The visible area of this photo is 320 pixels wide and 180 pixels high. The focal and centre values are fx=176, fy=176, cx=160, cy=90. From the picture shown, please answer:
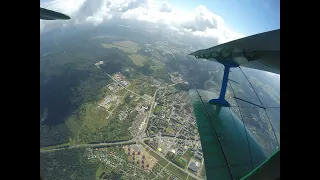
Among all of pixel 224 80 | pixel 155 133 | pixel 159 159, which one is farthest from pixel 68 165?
pixel 224 80

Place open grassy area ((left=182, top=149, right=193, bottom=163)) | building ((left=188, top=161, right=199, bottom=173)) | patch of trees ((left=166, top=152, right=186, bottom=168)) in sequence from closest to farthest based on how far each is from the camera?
building ((left=188, top=161, right=199, bottom=173)), patch of trees ((left=166, top=152, right=186, bottom=168)), open grassy area ((left=182, top=149, right=193, bottom=163))

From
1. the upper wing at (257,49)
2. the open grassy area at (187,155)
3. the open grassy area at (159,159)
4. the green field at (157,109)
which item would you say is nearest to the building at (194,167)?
the open grassy area at (187,155)

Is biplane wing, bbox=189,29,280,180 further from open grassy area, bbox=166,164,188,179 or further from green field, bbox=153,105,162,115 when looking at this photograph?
green field, bbox=153,105,162,115

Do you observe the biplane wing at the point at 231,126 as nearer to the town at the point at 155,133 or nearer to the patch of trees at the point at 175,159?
the town at the point at 155,133

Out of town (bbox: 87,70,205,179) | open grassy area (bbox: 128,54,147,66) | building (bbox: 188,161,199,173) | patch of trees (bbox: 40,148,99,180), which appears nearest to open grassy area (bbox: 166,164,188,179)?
town (bbox: 87,70,205,179)

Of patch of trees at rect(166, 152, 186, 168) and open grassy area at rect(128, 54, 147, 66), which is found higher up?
open grassy area at rect(128, 54, 147, 66)

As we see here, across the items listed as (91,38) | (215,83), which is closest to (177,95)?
(215,83)
